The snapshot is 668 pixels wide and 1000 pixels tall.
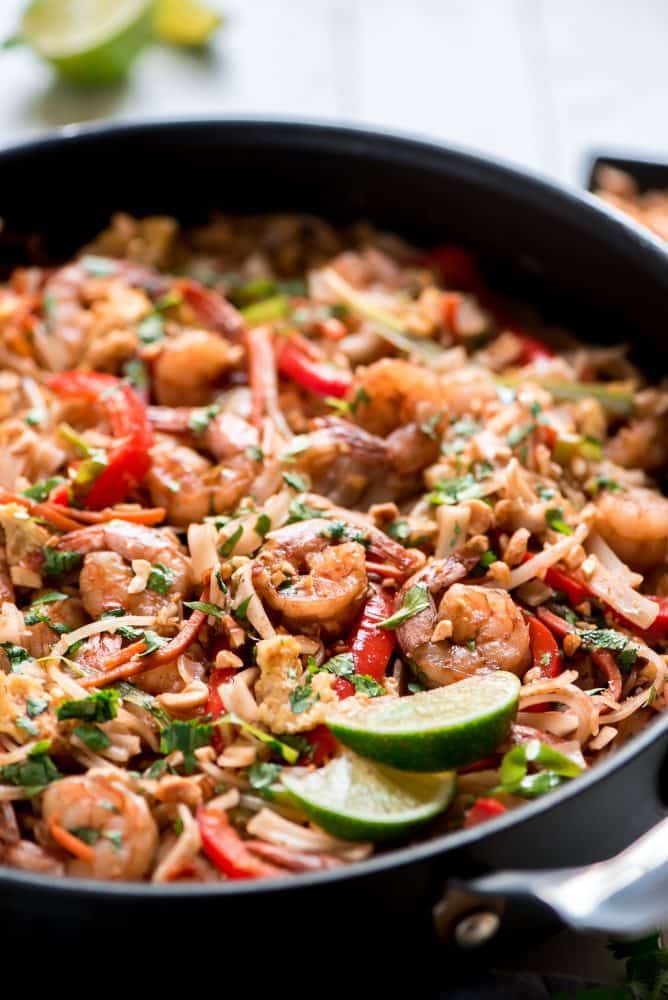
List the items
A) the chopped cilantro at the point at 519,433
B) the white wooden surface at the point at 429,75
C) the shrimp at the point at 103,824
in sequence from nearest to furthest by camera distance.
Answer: the shrimp at the point at 103,824, the chopped cilantro at the point at 519,433, the white wooden surface at the point at 429,75

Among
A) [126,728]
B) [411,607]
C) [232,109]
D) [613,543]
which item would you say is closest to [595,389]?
[613,543]

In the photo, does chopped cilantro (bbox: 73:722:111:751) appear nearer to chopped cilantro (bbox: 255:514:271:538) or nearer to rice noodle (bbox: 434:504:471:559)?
chopped cilantro (bbox: 255:514:271:538)

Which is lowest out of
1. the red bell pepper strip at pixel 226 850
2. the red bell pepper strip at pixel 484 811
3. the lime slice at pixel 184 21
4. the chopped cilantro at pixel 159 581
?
the red bell pepper strip at pixel 226 850

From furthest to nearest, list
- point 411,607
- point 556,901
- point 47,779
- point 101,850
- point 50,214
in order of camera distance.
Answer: point 50,214
point 411,607
point 47,779
point 101,850
point 556,901

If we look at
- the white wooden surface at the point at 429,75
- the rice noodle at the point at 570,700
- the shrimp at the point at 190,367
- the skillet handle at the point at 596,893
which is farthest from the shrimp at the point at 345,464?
the white wooden surface at the point at 429,75

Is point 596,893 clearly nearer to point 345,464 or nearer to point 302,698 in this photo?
point 302,698

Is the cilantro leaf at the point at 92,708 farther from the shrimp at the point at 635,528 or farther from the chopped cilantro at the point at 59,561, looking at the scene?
the shrimp at the point at 635,528

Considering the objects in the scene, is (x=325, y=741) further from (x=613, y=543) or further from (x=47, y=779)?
(x=613, y=543)

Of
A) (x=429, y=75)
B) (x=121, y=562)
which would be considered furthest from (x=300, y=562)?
(x=429, y=75)
